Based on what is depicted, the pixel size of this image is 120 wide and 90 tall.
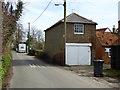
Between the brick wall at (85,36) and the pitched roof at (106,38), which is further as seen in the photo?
the pitched roof at (106,38)

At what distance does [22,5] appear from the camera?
18562mm

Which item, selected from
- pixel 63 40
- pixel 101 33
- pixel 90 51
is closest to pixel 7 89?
pixel 63 40

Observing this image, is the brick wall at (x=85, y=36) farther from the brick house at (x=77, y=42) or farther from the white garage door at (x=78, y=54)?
the white garage door at (x=78, y=54)

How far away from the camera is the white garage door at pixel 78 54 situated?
64.3 ft

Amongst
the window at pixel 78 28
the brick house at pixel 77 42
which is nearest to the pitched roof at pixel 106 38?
the brick house at pixel 77 42

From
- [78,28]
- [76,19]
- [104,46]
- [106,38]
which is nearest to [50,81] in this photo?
[78,28]

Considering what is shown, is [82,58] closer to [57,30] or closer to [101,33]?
[57,30]

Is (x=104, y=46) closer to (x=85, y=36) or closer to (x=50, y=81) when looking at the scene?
(x=85, y=36)

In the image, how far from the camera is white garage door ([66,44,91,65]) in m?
19.6

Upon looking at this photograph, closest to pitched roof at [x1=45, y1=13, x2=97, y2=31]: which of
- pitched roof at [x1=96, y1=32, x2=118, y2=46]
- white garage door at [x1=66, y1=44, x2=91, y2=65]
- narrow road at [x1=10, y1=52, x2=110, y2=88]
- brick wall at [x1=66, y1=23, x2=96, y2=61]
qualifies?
brick wall at [x1=66, y1=23, x2=96, y2=61]

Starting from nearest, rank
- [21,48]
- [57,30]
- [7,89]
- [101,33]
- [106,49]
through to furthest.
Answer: [7,89] < [57,30] < [106,49] < [101,33] < [21,48]

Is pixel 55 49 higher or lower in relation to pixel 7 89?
higher

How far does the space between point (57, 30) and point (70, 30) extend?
2771mm

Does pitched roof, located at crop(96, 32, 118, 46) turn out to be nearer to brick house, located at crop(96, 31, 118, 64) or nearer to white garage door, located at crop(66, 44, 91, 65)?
brick house, located at crop(96, 31, 118, 64)
